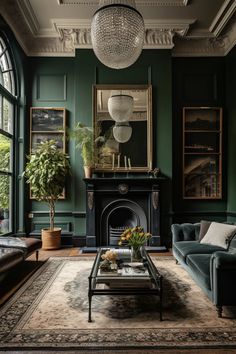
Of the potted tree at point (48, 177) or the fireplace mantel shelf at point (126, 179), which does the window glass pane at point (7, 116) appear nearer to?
the potted tree at point (48, 177)

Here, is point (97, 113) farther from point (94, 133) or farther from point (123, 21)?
point (123, 21)

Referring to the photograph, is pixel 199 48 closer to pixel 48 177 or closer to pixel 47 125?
pixel 47 125

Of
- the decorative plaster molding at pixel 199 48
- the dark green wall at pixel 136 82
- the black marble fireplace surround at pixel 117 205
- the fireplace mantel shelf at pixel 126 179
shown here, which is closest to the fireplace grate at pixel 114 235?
the black marble fireplace surround at pixel 117 205

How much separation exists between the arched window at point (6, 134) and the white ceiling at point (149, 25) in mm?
584

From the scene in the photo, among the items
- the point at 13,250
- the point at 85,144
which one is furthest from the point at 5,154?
the point at 13,250

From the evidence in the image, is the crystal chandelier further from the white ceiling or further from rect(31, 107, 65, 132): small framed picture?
rect(31, 107, 65, 132): small framed picture

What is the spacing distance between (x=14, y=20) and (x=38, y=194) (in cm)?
327

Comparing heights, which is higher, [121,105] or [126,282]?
[121,105]

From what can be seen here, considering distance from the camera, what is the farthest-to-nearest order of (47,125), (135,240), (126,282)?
(47,125), (135,240), (126,282)

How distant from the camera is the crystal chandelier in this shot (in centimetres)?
302

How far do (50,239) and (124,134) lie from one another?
8.34ft

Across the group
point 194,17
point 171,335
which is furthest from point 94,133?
point 171,335

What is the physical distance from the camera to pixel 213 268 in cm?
281

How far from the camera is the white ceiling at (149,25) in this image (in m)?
5.39
